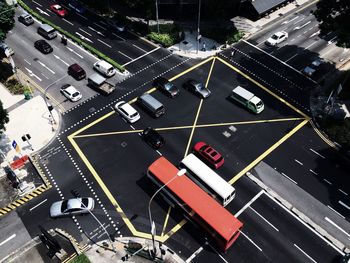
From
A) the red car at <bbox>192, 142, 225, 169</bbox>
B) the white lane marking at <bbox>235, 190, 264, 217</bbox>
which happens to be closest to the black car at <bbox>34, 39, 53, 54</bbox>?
the red car at <bbox>192, 142, 225, 169</bbox>

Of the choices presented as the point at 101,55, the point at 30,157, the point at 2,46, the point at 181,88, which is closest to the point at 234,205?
the point at 181,88

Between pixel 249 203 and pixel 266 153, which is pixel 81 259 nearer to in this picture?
pixel 249 203

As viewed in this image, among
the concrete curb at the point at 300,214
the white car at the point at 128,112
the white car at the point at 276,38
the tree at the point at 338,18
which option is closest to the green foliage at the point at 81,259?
the white car at the point at 128,112

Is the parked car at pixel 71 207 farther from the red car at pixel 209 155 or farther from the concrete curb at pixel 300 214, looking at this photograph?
the concrete curb at pixel 300 214

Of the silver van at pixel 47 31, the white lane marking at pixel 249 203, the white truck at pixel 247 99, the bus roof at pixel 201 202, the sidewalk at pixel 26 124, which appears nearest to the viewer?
the bus roof at pixel 201 202

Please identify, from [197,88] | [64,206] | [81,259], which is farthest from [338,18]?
[81,259]
